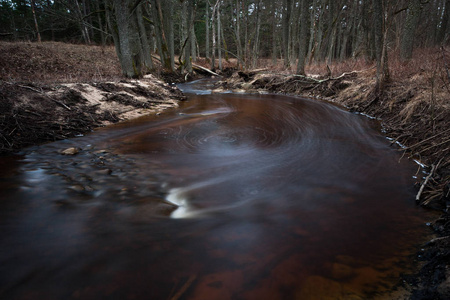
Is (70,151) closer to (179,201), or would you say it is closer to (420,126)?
(179,201)

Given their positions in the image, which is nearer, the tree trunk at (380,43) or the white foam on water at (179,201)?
the white foam on water at (179,201)

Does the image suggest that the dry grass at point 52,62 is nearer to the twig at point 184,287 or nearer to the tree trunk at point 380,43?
the tree trunk at point 380,43

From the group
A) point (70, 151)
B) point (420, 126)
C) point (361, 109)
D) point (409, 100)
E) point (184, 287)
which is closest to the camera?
point (184, 287)

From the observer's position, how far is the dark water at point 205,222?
170cm

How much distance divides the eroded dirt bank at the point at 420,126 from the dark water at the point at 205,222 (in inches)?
6.4

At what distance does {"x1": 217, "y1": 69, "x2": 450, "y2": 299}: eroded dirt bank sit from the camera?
1692mm

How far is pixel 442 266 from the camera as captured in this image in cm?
164

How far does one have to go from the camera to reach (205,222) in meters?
2.41

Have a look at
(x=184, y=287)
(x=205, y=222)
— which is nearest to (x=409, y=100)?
(x=205, y=222)

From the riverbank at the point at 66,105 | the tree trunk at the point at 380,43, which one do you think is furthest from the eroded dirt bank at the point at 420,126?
the riverbank at the point at 66,105

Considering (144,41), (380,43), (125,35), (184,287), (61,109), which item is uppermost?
(144,41)

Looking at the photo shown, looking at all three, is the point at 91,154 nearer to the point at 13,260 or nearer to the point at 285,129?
the point at 13,260

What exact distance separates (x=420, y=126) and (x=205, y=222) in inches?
183

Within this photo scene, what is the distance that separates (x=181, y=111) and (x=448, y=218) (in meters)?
7.38
